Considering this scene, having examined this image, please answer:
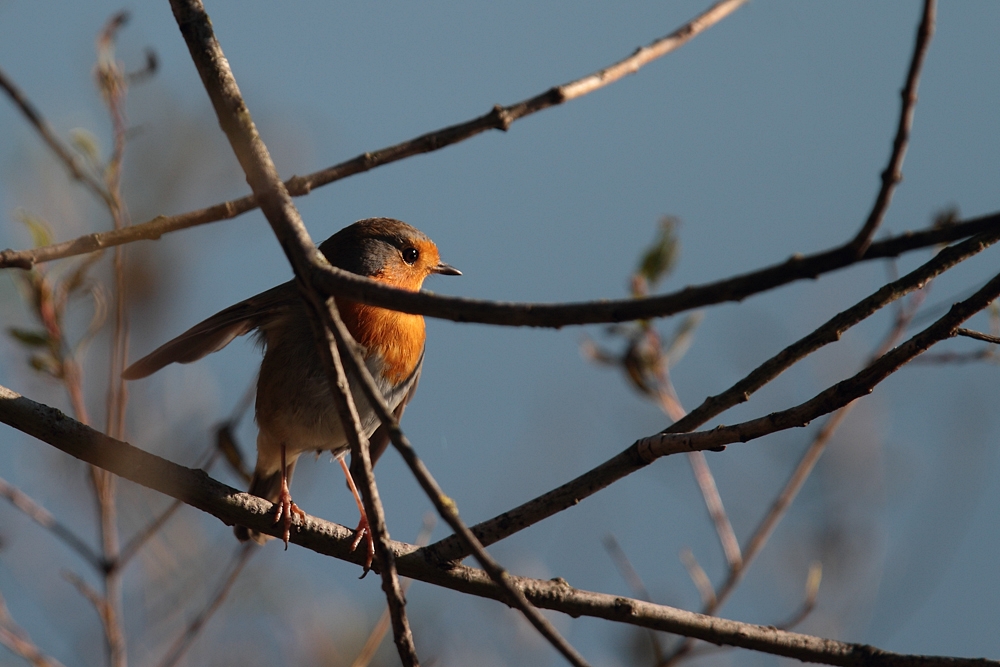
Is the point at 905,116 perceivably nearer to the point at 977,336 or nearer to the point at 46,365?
the point at 977,336

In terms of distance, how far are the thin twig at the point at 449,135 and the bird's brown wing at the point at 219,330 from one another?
114 cm

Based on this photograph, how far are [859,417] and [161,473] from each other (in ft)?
16.7

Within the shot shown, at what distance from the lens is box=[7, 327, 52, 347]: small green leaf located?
3877 mm

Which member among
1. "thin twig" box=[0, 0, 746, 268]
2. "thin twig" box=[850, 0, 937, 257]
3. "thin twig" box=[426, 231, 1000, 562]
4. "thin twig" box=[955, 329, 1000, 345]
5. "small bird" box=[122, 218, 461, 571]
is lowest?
"thin twig" box=[850, 0, 937, 257]

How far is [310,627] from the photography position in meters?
5.36

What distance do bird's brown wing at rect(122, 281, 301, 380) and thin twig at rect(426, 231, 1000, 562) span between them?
1.52m

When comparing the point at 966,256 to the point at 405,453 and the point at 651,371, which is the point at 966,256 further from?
the point at 651,371

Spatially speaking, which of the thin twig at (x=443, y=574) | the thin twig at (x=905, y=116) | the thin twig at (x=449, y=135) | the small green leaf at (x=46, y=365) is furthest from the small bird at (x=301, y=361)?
the thin twig at (x=905, y=116)

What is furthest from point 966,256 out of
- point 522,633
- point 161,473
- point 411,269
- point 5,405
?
point 522,633

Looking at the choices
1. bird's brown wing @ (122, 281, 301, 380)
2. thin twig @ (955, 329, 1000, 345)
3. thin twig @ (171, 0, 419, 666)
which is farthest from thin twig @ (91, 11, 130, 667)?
thin twig @ (955, 329, 1000, 345)

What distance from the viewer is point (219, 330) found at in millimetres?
4059

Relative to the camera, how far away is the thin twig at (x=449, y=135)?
2037mm

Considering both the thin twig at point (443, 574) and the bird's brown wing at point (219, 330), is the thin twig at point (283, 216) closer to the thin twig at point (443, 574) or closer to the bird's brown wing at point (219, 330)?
the thin twig at point (443, 574)

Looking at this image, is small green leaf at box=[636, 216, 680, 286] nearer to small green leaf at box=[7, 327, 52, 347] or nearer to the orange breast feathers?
Result: the orange breast feathers
